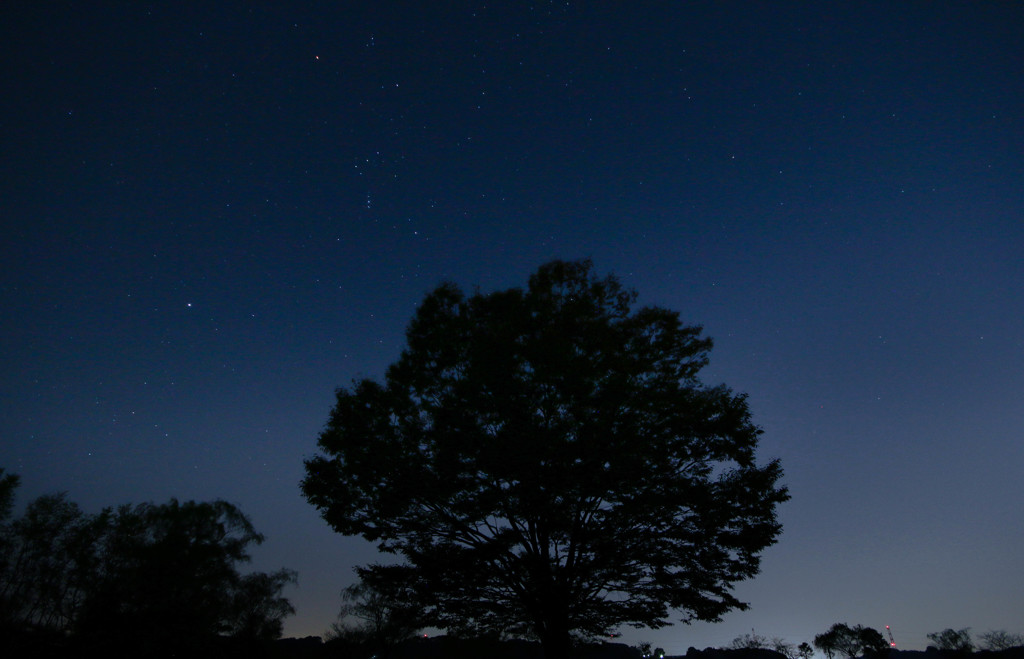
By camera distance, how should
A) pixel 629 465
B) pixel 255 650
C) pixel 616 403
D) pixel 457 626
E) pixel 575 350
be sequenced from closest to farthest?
pixel 629 465, pixel 616 403, pixel 575 350, pixel 457 626, pixel 255 650

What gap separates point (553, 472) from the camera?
37.6 ft

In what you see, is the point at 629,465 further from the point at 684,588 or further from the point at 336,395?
the point at 336,395

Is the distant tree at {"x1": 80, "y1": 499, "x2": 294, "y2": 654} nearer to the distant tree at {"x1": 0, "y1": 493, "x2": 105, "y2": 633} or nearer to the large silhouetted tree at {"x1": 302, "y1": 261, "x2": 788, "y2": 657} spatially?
the distant tree at {"x1": 0, "y1": 493, "x2": 105, "y2": 633}

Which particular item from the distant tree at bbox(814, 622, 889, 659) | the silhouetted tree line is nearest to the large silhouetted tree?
the silhouetted tree line

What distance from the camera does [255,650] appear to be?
Answer: 131 feet

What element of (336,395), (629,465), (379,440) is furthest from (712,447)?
(336,395)

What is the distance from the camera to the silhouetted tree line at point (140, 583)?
3250cm

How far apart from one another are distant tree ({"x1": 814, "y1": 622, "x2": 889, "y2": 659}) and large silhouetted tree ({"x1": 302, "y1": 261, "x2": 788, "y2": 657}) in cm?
7428

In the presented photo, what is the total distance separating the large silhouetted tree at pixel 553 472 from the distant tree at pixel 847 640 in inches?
2924

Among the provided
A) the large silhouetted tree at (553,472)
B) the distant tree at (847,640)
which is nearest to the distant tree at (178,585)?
the large silhouetted tree at (553,472)

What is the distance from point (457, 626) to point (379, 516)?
4219mm

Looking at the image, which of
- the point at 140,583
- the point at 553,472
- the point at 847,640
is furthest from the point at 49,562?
the point at 847,640

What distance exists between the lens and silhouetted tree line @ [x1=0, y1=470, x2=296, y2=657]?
107 feet

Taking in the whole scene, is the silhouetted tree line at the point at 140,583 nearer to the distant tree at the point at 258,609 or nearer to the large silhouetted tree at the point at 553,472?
the distant tree at the point at 258,609
